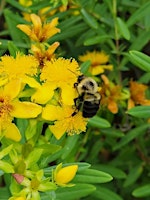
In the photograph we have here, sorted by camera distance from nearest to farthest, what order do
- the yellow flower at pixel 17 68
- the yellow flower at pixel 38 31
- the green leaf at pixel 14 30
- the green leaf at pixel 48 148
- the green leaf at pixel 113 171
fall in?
the yellow flower at pixel 17 68, the green leaf at pixel 48 148, the yellow flower at pixel 38 31, the green leaf at pixel 14 30, the green leaf at pixel 113 171

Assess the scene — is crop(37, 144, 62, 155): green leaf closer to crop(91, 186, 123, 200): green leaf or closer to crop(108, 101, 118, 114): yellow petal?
crop(108, 101, 118, 114): yellow petal

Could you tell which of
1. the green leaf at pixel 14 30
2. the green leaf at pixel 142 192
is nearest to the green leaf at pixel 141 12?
the green leaf at pixel 14 30

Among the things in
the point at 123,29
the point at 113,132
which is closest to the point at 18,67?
the point at 123,29

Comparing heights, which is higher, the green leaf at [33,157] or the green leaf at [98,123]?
the green leaf at [98,123]

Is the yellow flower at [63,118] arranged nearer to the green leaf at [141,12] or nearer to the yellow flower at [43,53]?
the yellow flower at [43,53]

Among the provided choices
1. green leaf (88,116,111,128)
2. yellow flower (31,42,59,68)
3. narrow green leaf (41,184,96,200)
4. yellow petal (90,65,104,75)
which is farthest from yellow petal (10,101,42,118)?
yellow petal (90,65,104,75)

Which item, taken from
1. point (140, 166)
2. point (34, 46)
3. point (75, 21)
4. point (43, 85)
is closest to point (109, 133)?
point (140, 166)
